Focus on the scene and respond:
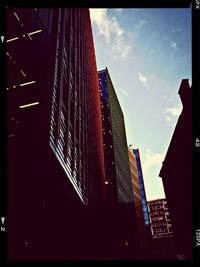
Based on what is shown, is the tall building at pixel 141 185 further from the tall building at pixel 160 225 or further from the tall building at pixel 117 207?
the tall building at pixel 117 207

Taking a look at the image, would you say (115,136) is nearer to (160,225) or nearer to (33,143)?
(160,225)

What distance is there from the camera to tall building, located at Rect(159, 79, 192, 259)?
1797 cm

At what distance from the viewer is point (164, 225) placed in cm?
11025

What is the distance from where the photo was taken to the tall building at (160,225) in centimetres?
9991

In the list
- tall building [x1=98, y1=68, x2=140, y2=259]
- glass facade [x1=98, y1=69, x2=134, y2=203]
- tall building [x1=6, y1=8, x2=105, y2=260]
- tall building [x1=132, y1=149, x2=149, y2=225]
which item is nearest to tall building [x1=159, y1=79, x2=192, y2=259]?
tall building [x1=6, y1=8, x2=105, y2=260]

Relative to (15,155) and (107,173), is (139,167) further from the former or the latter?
(15,155)

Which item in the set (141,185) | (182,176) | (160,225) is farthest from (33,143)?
(160,225)

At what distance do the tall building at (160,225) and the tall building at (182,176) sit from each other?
87320mm

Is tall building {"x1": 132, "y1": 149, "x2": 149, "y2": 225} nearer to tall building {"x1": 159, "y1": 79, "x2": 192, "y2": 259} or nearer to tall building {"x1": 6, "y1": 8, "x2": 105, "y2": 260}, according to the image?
tall building {"x1": 159, "y1": 79, "x2": 192, "y2": 259}

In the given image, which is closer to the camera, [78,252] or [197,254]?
[197,254]

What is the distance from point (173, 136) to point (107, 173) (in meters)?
59.8

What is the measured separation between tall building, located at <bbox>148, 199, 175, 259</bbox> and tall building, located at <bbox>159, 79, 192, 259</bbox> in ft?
286

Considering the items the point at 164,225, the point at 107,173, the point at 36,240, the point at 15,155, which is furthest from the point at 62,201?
the point at 164,225

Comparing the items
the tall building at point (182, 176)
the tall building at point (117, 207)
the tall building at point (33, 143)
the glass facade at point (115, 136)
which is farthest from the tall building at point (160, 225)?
the tall building at point (33, 143)
